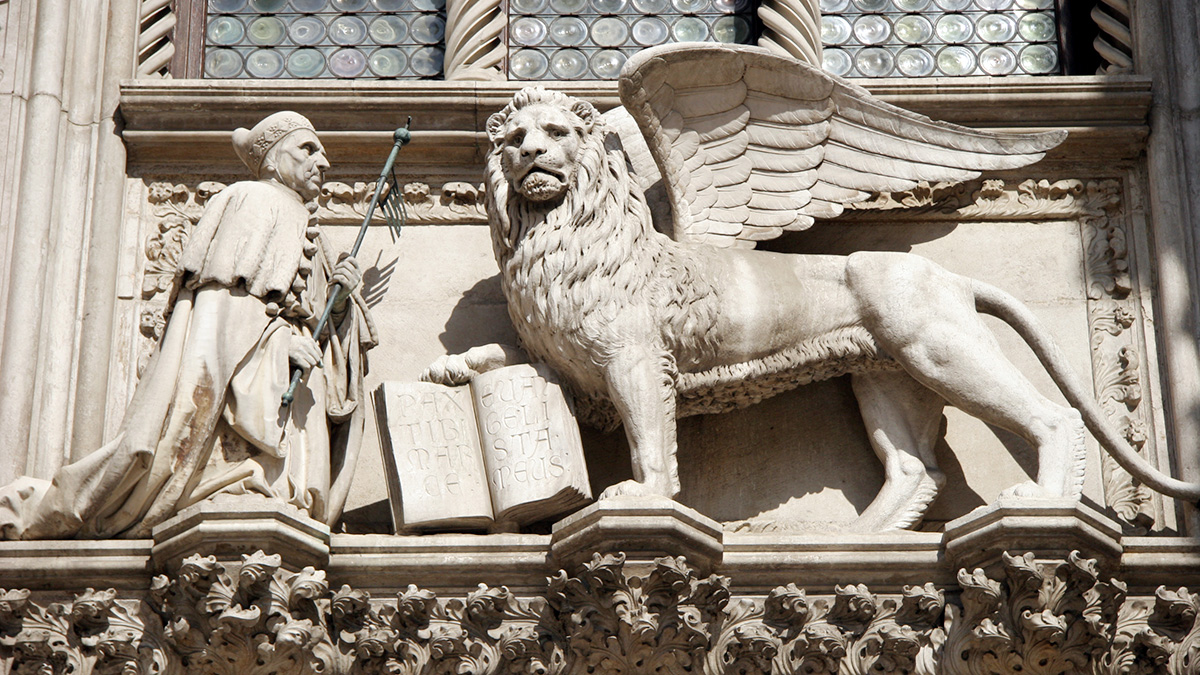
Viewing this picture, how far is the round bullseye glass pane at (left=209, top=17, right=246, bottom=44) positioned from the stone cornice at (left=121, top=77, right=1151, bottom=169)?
0.63 m

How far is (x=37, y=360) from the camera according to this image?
26.9ft

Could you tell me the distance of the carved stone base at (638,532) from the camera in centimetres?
726

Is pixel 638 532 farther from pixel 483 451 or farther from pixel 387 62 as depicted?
pixel 387 62

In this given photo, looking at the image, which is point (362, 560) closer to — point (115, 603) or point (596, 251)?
point (115, 603)

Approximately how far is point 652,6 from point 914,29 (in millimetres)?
1157

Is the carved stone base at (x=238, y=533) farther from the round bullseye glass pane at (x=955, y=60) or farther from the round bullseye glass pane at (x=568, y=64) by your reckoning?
the round bullseye glass pane at (x=955, y=60)

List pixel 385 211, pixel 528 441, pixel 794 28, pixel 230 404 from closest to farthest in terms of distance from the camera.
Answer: pixel 230 404 → pixel 528 441 → pixel 385 211 → pixel 794 28

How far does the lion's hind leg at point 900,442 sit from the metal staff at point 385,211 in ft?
6.40

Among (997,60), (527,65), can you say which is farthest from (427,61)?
(997,60)

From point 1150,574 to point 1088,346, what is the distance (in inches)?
48.5

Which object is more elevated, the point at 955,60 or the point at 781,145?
the point at 955,60

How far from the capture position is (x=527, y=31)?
945cm

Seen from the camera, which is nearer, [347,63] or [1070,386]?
[1070,386]

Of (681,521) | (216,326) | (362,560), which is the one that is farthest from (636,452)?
(216,326)
